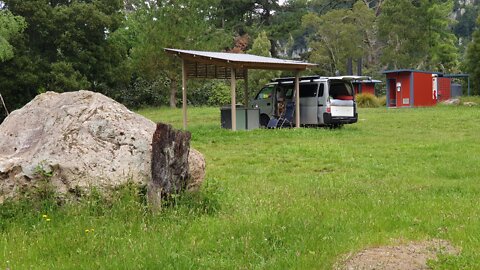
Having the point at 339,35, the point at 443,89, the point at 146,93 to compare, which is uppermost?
the point at 339,35

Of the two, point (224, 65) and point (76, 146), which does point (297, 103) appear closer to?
point (224, 65)

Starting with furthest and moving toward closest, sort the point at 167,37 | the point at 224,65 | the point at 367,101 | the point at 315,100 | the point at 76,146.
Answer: the point at 367,101
the point at 167,37
the point at 315,100
the point at 224,65
the point at 76,146

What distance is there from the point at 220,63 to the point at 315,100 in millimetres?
3781

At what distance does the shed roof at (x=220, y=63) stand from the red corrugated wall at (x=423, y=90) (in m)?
17.3

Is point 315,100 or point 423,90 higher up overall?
point 423,90

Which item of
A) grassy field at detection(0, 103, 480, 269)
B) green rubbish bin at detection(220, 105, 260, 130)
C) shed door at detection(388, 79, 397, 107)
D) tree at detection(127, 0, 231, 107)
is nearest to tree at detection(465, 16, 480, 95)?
shed door at detection(388, 79, 397, 107)

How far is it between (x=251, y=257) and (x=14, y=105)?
2971cm

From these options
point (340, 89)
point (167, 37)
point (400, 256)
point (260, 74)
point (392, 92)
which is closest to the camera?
point (400, 256)

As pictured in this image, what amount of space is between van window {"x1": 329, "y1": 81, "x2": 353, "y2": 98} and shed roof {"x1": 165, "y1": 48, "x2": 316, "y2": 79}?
46.4 inches

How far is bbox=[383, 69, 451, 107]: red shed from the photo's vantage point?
34.7m

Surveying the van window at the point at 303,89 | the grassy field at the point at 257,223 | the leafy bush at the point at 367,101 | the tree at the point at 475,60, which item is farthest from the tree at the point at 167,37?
the grassy field at the point at 257,223

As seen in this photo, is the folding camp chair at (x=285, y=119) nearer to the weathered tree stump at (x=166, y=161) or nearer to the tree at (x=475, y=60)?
the weathered tree stump at (x=166, y=161)

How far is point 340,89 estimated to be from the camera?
62.2ft

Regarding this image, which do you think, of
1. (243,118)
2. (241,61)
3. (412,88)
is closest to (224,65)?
(241,61)
